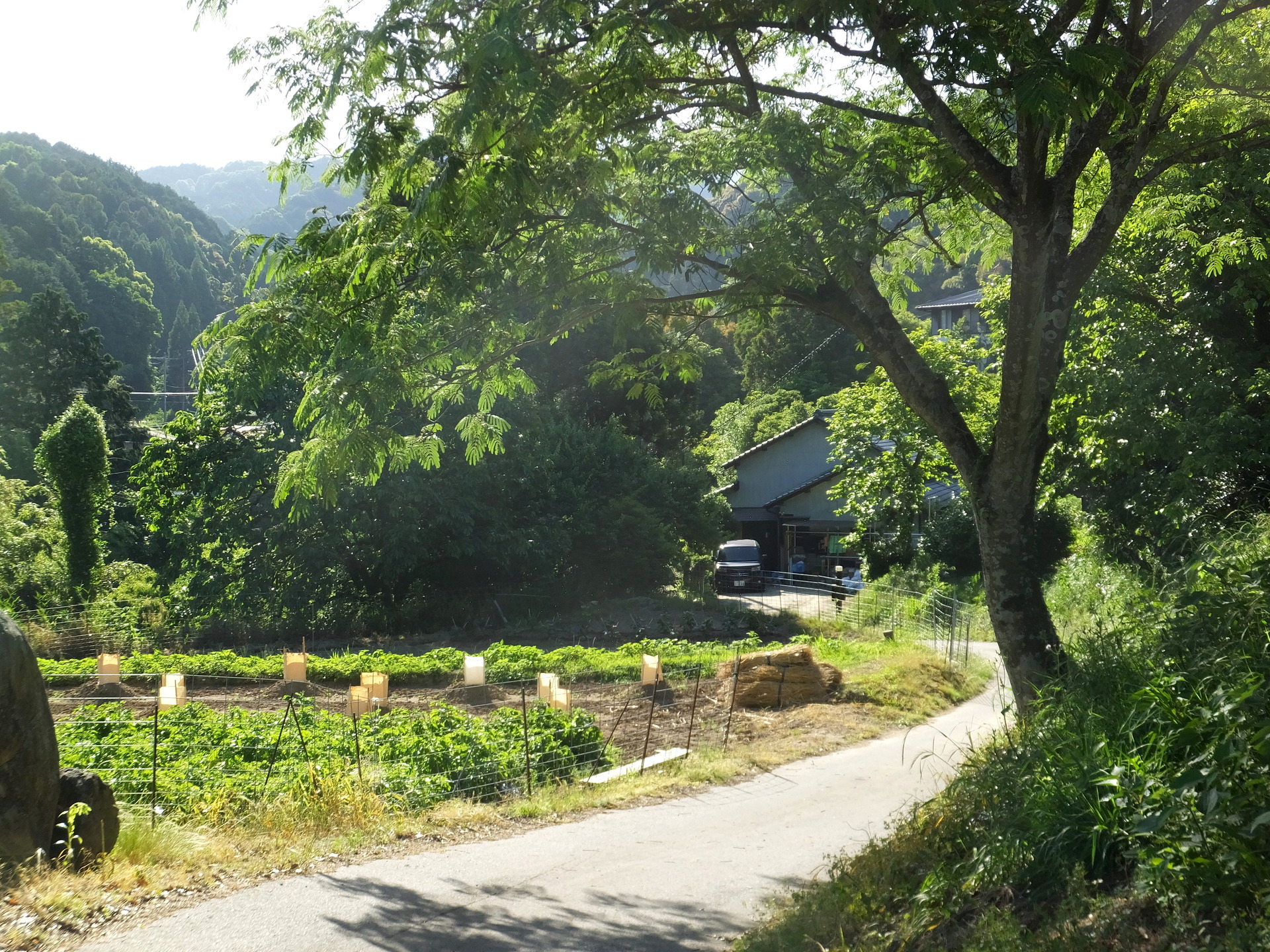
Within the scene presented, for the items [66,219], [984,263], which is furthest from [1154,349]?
[66,219]

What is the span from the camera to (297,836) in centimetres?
863

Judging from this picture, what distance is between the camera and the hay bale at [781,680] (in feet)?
54.2

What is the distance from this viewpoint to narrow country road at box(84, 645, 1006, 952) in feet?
21.2

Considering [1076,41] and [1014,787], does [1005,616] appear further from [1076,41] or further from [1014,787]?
[1076,41]

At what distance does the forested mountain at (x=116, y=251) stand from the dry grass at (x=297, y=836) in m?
53.8

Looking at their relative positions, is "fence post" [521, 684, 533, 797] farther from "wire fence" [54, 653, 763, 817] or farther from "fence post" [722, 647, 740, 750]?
"fence post" [722, 647, 740, 750]

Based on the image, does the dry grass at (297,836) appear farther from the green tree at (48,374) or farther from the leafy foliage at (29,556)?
the green tree at (48,374)

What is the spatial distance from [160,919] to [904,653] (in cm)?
1573

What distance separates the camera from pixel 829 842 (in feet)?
29.5

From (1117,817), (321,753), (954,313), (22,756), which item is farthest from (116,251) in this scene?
(1117,817)

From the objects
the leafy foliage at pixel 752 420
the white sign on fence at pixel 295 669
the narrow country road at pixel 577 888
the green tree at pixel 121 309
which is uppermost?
the green tree at pixel 121 309

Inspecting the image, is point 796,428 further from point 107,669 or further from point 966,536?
point 107,669

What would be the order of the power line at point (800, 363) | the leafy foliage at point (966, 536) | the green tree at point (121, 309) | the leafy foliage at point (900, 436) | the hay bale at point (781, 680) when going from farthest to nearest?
the green tree at point (121, 309), the power line at point (800, 363), the leafy foliage at point (966, 536), the leafy foliage at point (900, 436), the hay bale at point (781, 680)

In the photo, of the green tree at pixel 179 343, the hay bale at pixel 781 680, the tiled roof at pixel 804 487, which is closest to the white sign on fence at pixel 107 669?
the hay bale at pixel 781 680
